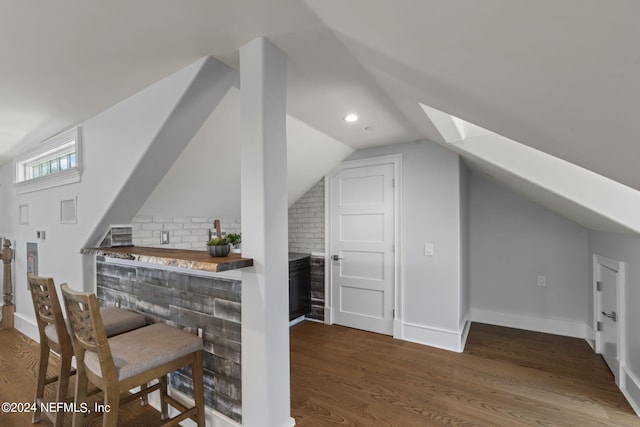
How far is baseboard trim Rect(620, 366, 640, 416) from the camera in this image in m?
1.99

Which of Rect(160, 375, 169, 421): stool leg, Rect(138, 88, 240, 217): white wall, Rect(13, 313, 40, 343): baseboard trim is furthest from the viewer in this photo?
Rect(13, 313, 40, 343): baseboard trim

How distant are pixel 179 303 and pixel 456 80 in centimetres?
208

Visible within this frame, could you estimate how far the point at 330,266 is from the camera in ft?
12.6

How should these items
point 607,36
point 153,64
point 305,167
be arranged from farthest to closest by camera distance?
1. point 305,167
2. point 153,64
3. point 607,36

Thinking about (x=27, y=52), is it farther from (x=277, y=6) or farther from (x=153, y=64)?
(x=277, y=6)

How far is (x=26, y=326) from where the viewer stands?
345 centimetres

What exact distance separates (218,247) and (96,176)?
1.59 m

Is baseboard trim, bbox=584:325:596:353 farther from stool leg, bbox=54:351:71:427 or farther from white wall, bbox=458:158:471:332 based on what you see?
stool leg, bbox=54:351:71:427

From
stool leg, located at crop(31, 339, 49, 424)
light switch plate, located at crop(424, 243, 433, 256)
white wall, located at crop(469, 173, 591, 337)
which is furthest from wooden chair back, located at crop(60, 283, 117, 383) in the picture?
white wall, located at crop(469, 173, 591, 337)

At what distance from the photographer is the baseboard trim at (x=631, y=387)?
6.53 ft

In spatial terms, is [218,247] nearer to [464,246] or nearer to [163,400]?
[163,400]

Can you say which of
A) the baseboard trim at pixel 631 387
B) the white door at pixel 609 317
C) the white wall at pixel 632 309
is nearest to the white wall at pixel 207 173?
the white wall at pixel 632 309

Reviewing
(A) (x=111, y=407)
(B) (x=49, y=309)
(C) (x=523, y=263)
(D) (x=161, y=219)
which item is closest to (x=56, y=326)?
A: (B) (x=49, y=309)

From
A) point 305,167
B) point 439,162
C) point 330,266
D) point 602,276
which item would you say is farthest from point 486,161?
point 330,266
